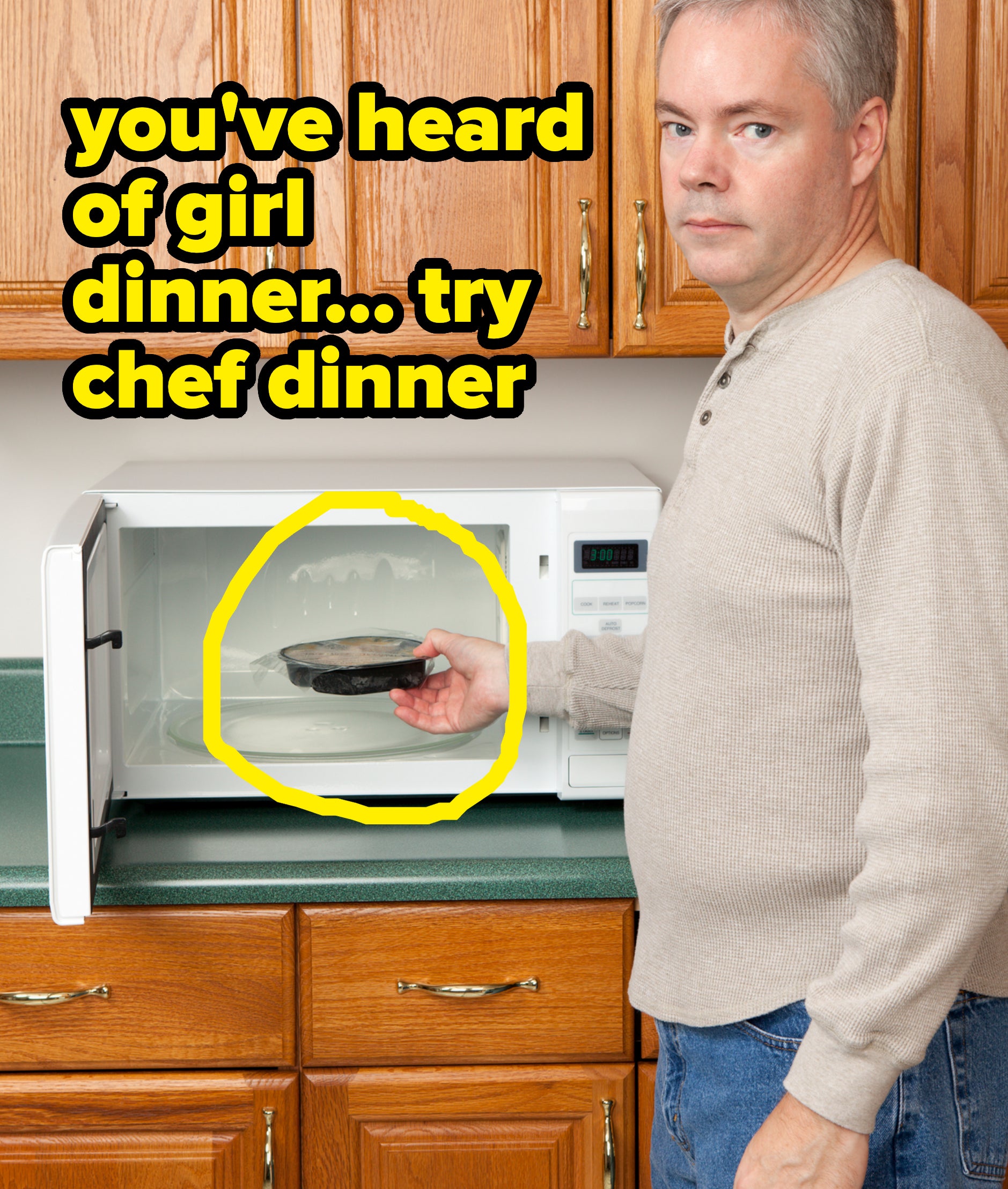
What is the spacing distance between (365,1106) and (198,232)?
2.99 ft

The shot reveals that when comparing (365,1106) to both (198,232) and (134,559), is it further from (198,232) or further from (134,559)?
(198,232)

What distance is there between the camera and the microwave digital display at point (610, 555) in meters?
1.27

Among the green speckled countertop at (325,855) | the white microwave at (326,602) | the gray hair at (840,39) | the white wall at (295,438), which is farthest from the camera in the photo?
the white wall at (295,438)

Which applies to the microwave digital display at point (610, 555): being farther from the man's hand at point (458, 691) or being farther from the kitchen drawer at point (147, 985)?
the kitchen drawer at point (147, 985)

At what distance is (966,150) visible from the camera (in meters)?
1.33

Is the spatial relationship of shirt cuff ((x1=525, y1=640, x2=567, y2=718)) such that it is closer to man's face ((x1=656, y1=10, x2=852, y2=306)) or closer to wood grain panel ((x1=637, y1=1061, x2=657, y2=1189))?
wood grain panel ((x1=637, y1=1061, x2=657, y2=1189))

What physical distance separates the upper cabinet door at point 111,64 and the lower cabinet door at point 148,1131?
0.88m

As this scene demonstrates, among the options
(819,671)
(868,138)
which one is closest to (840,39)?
(868,138)

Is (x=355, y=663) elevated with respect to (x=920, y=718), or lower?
lower

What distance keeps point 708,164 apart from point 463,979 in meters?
0.77

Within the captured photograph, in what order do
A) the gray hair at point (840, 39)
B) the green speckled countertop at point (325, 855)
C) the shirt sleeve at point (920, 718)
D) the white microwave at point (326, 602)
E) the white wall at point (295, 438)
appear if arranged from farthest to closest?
Result: the white wall at point (295, 438)
the white microwave at point (326, 602)
the green speckled countertop at point (325, 855)
the gray hair at point (840, 39)
the shirt sleeve at point (920, 718)

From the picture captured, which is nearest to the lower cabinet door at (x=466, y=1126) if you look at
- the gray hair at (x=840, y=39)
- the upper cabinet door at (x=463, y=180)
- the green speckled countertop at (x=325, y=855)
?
the green speckled countertop at (x=325, y=855)

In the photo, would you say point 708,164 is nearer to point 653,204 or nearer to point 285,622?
point 653,204

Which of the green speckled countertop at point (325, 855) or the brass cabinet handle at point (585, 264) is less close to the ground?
the brass cabinet handle at point (585, 264)
